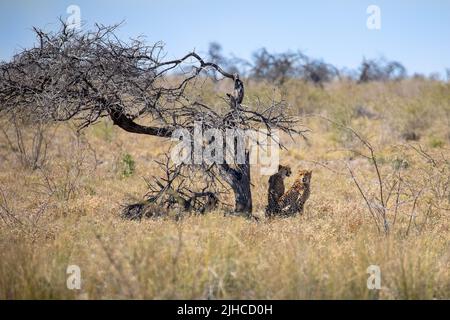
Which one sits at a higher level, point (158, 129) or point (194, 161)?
point (158, 129)

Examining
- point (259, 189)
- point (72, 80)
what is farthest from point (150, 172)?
point (72, 80)

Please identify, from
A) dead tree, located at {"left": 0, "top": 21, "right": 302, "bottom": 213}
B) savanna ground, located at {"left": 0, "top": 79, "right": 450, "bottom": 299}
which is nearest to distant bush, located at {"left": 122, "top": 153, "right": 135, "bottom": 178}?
savanna ground, located at {"left": 0, "top": 79, "right": 450, "bottom": 299}

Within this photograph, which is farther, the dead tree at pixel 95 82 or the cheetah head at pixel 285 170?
the cheetah head at pixel 285 170

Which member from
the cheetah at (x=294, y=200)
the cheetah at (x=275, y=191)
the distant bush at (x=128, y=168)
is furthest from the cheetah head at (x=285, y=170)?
the distant bush at (x=128, y=168)

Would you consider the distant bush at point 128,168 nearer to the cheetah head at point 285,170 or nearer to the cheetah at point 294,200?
the cheetah head at point 285,170

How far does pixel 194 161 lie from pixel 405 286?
3.41 m

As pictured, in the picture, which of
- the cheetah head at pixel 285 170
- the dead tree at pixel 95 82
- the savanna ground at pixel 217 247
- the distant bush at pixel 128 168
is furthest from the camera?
the distant bush at pixel 128 168

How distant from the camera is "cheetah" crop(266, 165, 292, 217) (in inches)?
263

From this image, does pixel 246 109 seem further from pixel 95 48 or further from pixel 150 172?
pixel 150 172

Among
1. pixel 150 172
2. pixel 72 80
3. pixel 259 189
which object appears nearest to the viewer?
pixel 72 80

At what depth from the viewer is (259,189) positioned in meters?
8.52

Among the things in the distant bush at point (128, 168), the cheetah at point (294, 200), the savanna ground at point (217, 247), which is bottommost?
the savanna ground at point (217, 247)

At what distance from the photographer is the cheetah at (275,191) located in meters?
6.69
